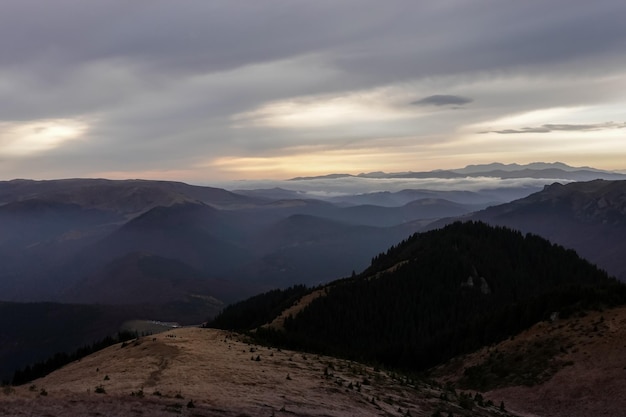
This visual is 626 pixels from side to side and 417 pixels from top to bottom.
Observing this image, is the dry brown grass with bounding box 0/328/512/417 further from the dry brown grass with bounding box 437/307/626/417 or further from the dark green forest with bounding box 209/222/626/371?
the dark green forest with bounding box 209/222/626/371

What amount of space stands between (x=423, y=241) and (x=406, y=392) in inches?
5873

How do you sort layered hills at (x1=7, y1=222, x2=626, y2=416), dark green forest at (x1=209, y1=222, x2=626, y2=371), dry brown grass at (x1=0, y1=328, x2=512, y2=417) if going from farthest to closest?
dark green forest at (x1=209, y1=222, x2=626, y2=371)
layered hills at (x1=7, y1=222, x2=626, y2=416)
dry brown grass at (x1=0, y1=328, x2=512, y2=417)

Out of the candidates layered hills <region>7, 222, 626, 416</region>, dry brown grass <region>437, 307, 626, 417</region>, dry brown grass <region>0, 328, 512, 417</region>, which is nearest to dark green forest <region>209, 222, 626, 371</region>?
layered hills <region>7, 222, 626, 416</region>

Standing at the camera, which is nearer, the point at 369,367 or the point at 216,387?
the point at 216,387

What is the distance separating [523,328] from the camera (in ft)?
234

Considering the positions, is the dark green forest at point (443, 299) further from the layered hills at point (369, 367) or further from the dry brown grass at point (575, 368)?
the dry brown grass at point (575, 368)

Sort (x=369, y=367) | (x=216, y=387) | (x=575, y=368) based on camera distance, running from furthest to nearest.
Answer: (x=369, y=367), (x=575, y=368), (x=216, y=387)

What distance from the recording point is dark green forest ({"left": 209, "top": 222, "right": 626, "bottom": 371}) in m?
79.6

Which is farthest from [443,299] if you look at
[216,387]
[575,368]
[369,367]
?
[216,387]

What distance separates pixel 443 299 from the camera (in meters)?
139

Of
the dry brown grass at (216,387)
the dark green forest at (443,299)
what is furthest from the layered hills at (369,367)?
the dark green forest at (443,299)

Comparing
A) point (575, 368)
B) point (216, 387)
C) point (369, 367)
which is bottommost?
point (369, 367)

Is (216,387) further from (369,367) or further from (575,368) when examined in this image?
(575,368)

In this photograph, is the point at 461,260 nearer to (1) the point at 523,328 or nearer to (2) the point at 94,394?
(1) the point at 523,328
